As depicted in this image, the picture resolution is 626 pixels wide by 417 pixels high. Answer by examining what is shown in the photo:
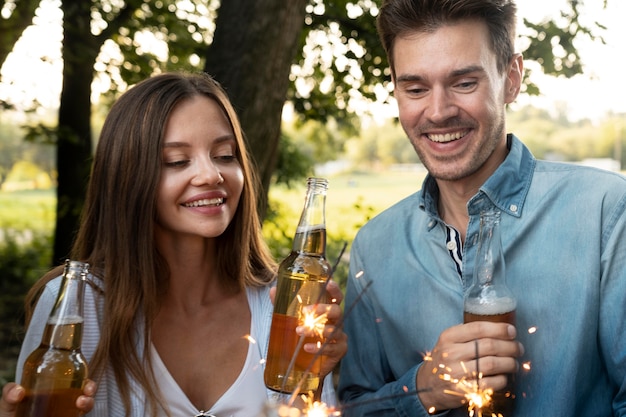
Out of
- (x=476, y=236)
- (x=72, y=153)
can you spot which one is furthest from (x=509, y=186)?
(x=72, y=153)

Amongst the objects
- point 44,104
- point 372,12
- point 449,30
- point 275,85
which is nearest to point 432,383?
point 449,30

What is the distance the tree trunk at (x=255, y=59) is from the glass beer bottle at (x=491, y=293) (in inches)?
87.5

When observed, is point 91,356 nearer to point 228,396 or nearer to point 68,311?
point 228,396

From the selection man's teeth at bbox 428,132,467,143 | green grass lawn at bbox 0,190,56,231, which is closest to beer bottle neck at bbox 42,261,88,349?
man's teeth at bbox 428,132,467,143

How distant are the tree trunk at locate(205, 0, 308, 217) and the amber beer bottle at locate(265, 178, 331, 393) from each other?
1.89 metres

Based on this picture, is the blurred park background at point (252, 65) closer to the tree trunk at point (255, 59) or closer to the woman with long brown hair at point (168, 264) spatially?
the tree trunk at point (255, 59)

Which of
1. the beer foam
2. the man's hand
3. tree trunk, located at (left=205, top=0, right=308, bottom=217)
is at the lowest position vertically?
the man's hand

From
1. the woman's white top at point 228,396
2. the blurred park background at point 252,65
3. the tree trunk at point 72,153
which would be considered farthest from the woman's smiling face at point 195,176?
the tree trunk at point 72,153

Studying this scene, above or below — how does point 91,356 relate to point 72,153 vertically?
below

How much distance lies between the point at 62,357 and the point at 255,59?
255 centimetres

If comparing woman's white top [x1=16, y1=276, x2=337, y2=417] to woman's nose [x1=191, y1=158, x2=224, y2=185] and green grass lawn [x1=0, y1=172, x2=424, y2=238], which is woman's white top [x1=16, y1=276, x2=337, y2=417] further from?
green grass lawn [x1=0, y1=172, x2=424, y2=238]

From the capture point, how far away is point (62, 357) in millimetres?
1945

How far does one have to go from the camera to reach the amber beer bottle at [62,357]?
1.92 meters

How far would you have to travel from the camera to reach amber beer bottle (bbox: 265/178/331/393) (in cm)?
214
